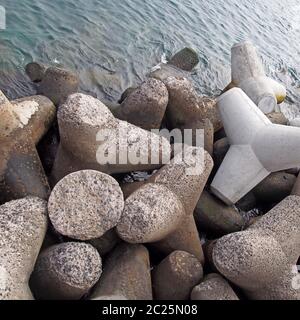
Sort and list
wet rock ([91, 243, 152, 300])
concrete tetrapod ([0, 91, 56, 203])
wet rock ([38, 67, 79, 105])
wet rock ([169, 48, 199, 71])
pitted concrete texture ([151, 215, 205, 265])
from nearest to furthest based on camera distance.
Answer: wet rock ([91, 243, 152, 300]) < concrete tetrapod ([0, 91, 56, 203]) < pitted concrete texture ([151, 215, 205, 265]) < wet rock ([38, 67, 79, 105]) < wet rock ([169, 48, 199, 71])

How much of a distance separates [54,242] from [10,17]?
4.47 meters

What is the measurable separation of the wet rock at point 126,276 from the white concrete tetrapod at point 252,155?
1401mm

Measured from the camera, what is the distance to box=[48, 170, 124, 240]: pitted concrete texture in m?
3.09

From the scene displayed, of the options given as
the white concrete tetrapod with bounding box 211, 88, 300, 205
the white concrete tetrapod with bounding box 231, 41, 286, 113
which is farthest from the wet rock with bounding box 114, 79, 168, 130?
the white concrete tetrapod with bounding box 231, 41, 286, 113

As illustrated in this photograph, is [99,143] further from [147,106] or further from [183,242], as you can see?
[183,242]

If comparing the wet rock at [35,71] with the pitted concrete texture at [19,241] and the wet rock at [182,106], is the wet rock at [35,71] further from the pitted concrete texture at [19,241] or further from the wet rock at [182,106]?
the pitted concrete texture at [19,241]

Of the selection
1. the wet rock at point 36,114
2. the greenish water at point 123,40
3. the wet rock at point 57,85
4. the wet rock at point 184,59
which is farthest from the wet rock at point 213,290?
the wet rock at point 184,59

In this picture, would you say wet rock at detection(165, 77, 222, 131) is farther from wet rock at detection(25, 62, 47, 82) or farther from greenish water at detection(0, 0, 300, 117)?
wet rock at detection(25, 62, 47, 82)

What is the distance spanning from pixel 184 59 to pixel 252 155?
316 cm

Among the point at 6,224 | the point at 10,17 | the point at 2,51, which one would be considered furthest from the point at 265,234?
the point at 10,17

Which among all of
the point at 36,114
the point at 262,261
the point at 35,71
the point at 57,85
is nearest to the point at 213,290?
the point at 262,261

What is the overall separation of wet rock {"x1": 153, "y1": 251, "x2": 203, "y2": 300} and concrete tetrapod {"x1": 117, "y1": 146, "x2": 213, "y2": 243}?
0.78 feet

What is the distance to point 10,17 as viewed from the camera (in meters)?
6.41

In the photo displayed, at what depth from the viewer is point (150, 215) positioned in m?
3.22
